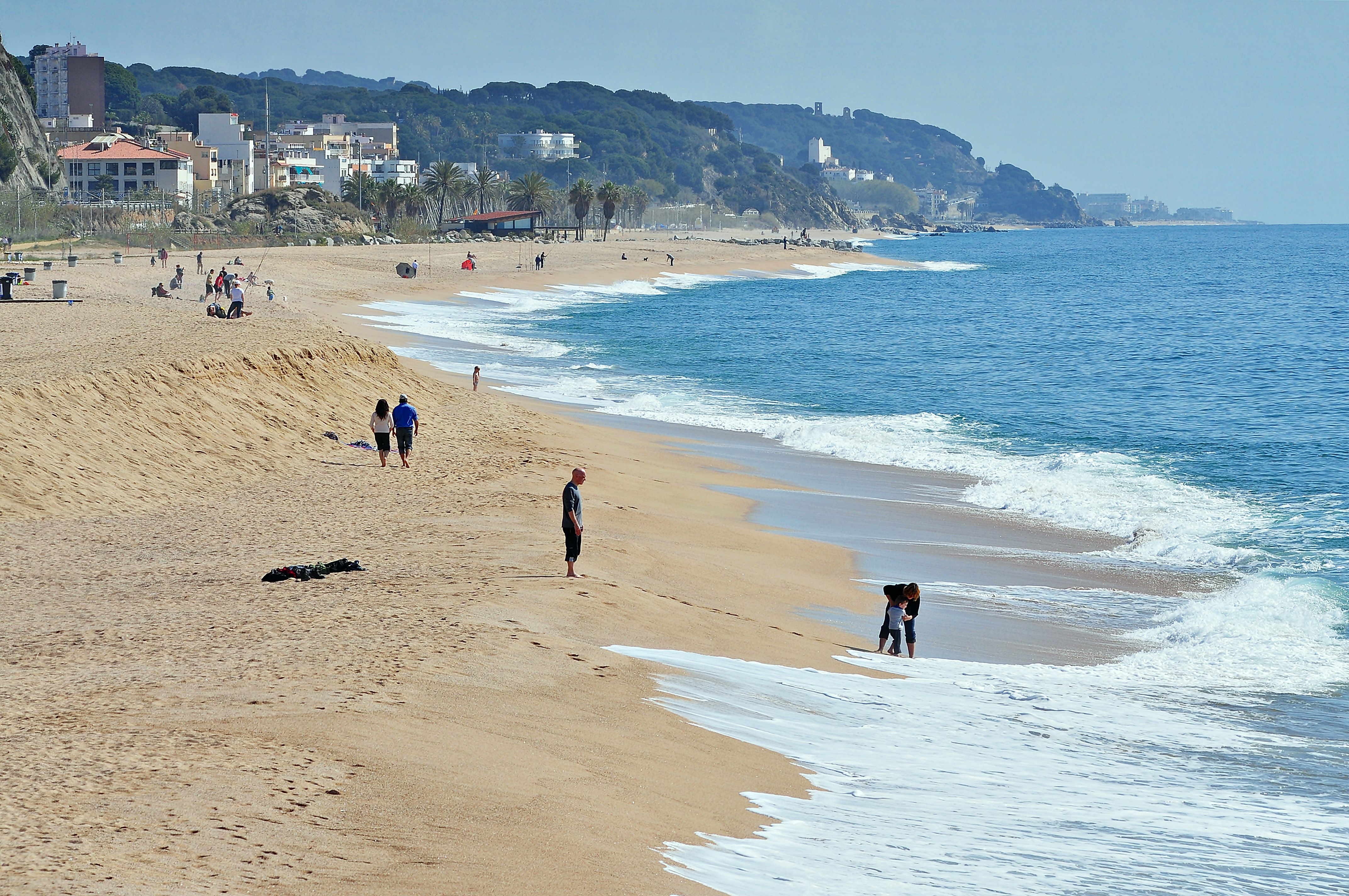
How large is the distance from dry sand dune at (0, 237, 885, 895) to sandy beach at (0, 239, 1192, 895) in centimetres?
4

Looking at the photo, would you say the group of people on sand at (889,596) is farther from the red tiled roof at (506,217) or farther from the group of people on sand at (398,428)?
the red tiled roof at (506,217)

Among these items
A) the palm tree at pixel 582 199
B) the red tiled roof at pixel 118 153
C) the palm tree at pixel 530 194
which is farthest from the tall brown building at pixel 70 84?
the palm tree at pixel 582 199

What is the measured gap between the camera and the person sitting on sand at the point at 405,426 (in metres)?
21.3

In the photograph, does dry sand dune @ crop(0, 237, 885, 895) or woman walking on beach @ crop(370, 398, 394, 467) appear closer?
dry sand dune @ crop(0, 237, 885, 895)

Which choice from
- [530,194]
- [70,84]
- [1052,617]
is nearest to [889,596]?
[1052,617]

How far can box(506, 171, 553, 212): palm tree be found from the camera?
138m

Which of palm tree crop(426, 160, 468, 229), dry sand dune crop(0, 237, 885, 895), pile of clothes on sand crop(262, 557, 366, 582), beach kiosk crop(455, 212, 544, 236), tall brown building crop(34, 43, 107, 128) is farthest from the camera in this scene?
tall brown building crop(34, 43, 107, 128)

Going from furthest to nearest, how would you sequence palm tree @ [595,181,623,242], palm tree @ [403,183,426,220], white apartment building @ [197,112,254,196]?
palm tree @ [595,181,623,242] → white apartment building @ [197,112,254,196] → palm tree @ [403,183,426,220]

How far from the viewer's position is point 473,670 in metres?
10.9

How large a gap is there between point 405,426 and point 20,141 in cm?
9683

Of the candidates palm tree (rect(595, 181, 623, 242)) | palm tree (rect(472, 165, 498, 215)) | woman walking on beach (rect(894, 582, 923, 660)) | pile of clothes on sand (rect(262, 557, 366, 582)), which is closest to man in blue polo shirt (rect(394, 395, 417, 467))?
pile of clothes on sand (rect(262, 557, 366, 582))

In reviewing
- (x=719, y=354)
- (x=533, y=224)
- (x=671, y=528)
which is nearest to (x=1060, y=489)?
(x=671, y=528)

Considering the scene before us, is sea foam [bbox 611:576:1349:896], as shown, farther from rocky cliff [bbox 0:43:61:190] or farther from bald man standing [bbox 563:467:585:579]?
rocky cliff [bbox 0:43:61:190]

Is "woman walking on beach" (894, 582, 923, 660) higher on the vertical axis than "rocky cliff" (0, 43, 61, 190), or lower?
lower
